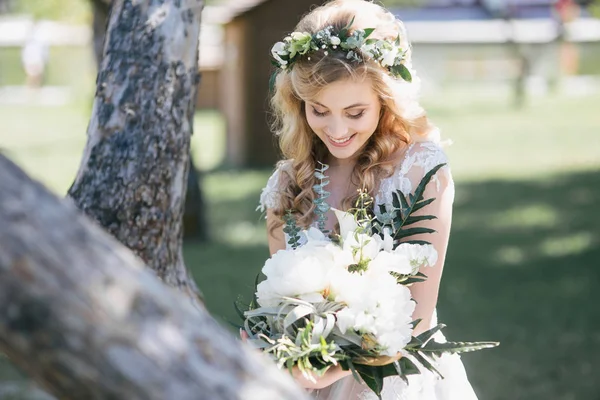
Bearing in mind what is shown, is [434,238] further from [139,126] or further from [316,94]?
[139,126]

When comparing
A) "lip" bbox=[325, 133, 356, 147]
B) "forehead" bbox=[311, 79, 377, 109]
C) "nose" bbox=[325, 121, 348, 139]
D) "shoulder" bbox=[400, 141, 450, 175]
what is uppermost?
"forehead" bbox=[311, 79, 377, 109]

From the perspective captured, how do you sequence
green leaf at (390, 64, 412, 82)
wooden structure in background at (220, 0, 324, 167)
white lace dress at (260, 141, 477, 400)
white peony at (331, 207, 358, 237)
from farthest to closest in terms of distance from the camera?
wooden structure in background at (220, 0, 324, 167)
green leaf at (390, 64, 412, 82)
white lace dress at (260, 141, 477, 400)
white peony at (331, 207, 358, 237)

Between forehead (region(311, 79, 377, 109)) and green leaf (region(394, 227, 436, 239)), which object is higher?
forehead (region(311, 79, 377, 109))

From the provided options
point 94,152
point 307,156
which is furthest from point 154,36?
point 307,156

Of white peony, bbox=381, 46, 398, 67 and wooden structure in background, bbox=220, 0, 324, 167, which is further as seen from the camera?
wooden structure in background, bbox=220, 0, 324, 167

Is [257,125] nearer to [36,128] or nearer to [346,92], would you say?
[36,128]

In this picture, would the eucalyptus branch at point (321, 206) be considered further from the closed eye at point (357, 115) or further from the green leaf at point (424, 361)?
the green leaf at point (424, 361)

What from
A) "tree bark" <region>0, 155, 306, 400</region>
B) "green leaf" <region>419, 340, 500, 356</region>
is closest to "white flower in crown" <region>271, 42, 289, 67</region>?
"green leaf" <region>419, 340, 500, 356</region>

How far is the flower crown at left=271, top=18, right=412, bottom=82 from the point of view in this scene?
2953 millimetres

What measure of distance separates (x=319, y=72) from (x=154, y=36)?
0.67 metres

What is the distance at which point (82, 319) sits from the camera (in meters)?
1.54

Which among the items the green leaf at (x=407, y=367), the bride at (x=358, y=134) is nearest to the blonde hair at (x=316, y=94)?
the bride at (x=358, y=134)

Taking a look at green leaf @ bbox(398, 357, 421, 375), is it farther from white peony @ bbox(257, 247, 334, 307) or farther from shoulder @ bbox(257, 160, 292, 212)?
shoulder @ bbox(257, 160, 292, 212)

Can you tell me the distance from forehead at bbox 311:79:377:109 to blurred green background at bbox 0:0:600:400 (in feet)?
3.45
